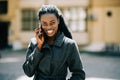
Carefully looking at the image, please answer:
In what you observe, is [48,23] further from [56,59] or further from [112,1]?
[112,1]

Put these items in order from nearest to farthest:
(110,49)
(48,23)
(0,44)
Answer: (48,23), (110,49), (0,44)

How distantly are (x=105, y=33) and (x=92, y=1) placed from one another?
245 cm

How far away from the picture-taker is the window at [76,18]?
24.3 m

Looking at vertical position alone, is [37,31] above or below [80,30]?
above

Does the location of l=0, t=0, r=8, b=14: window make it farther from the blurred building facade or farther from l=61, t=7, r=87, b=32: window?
l=61, t=7, r=87, b=32: window

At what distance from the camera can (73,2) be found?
24.0 meters

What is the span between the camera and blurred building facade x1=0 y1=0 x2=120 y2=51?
934 inches

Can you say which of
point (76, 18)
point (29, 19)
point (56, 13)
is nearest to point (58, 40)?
point (56, 13)

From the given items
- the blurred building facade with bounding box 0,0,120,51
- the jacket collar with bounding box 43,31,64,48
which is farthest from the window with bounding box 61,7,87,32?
the jacket collar with bounding box 43,31,64,48

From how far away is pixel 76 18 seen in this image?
24469 mm

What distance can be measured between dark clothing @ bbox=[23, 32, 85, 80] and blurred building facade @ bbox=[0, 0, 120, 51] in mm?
19859

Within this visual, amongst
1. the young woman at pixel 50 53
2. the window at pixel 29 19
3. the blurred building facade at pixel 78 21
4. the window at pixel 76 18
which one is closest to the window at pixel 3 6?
the blurred building facade at pixel 78 21

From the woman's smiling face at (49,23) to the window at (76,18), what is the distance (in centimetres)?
2098

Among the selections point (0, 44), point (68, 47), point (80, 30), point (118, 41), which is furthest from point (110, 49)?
point (68, 47)
